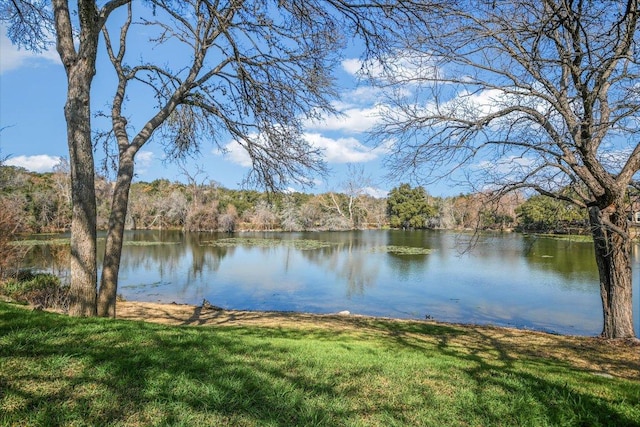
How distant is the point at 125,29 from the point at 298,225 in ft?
180

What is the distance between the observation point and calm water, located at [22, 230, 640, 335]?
11.8m

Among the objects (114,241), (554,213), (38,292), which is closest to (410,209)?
(554,213)

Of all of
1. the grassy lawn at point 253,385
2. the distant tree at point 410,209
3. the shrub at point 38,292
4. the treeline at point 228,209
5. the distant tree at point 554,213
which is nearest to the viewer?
the grassy lawn at point 253,385

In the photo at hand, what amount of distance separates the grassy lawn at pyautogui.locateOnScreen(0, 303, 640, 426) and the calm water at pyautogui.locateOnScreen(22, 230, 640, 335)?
409cm

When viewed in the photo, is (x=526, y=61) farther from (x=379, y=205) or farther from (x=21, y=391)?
(x=379, y=205)

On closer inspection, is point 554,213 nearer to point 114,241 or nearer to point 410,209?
point 114,241

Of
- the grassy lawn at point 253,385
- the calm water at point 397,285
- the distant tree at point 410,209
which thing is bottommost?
the calm water at point 397,285

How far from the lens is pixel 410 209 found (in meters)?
69.1

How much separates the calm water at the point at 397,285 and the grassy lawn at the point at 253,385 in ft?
13.4

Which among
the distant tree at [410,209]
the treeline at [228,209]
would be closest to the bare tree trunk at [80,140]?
the treeline at [228,209]

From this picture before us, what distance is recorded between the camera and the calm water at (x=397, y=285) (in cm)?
1176

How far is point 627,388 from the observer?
10.7 ft

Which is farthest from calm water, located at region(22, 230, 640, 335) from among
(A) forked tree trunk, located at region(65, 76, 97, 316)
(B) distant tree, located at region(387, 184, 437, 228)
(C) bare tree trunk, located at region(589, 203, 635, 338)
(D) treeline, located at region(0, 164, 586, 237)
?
(B) distant tree, located at region(387, 184, 437, 228)

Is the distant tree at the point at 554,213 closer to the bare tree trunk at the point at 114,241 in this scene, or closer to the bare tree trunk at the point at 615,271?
the bare tree trunk at the point at 615,271
